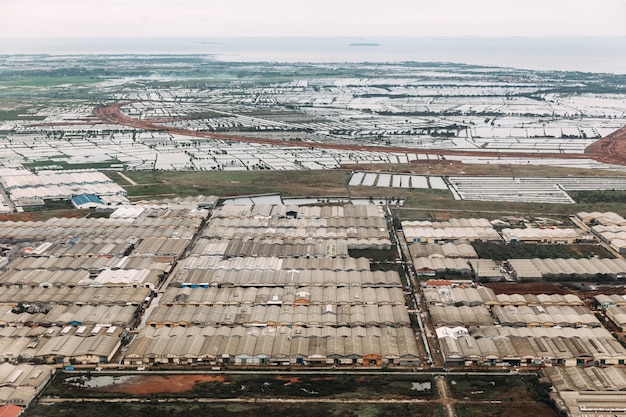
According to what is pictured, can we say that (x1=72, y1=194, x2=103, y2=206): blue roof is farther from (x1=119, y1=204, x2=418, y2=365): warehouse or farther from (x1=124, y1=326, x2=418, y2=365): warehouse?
(x1=124, y1=326, x2=418, y2=365): warehouse

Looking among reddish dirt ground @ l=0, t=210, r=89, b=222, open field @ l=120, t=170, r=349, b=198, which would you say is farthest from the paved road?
reddish dirt ground @ l=0, t=210, r=89, b=222

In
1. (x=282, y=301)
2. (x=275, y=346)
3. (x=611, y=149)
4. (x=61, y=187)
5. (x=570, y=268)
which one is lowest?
(x=275, y=346)

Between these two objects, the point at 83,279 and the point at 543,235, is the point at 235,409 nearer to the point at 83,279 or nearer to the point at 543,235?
the point at 83,279

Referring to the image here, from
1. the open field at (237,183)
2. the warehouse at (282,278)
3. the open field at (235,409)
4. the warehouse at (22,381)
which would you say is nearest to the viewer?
the open field at (235,409)

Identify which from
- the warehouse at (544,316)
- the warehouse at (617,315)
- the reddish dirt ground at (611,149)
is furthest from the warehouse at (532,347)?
the reddish dirt ground at (611,149)

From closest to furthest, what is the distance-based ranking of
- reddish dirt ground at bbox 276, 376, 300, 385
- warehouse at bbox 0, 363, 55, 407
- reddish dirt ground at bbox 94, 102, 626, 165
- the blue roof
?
warehouse at bbox 0, 363, 55, 407 → reddish dirt ground at bbox 276, 376, 300, 385 → the blue roof → reddish dirt ground at bbox 94, 102, 626, 165

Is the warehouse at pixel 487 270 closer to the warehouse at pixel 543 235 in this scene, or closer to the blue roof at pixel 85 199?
the warehouse at pixel 543 235

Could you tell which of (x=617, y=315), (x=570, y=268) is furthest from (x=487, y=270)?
(x=617, y=315)
